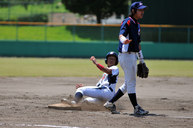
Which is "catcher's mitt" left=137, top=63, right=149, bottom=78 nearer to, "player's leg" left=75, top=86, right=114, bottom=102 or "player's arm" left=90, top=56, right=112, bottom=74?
"player's arm" left=90, top=56, right=112, bottom=74

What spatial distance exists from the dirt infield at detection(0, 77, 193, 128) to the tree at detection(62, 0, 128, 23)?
85.2 feet

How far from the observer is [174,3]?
2956 centimetres

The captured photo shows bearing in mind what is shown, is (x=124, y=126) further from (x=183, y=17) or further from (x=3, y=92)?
(x=183, y=17)

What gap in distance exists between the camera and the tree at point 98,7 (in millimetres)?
37094

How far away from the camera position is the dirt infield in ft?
18.6

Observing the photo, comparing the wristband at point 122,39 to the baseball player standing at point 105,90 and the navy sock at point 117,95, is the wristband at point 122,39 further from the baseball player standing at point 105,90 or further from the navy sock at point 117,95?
the navy sock at point 117,95

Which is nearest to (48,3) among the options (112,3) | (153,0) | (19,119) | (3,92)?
(112,3)

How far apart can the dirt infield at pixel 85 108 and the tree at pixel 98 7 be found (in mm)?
25960

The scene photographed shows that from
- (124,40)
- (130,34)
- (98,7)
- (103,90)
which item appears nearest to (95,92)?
(103,90)

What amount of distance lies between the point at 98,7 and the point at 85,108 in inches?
1209

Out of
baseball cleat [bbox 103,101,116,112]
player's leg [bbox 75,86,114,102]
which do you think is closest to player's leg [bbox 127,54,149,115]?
baseball cleat [bbox 103,101,116,112]

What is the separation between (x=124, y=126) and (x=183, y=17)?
2535 centimetres

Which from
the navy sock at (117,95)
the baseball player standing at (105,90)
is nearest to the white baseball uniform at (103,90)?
the baseball player standing at (105,90)

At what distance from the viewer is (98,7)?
37.0 meters
